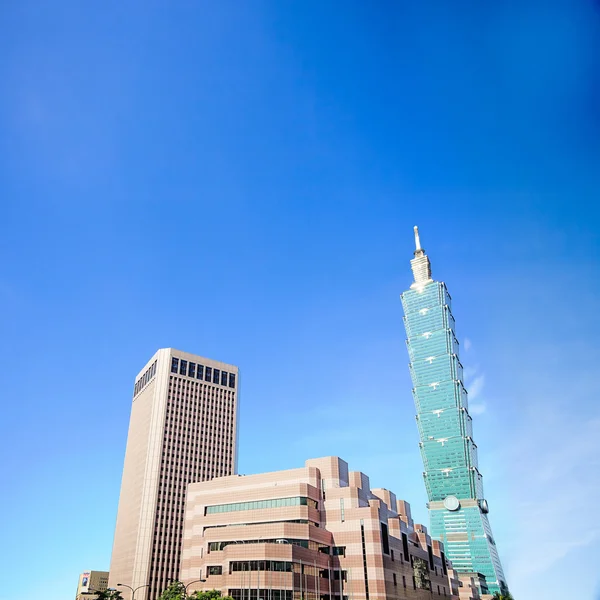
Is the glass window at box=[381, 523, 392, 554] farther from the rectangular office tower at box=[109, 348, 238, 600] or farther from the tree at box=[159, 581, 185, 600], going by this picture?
the rectangular office tower at box=[109, 348, 238, 600]

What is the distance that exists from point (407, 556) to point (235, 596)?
1814 inches

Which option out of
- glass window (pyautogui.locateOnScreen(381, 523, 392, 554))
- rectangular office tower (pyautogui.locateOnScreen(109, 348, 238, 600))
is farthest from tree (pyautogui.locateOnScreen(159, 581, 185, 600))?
rectangular office tower (pyautogui.locateOnScreen(109, 348, 238, 600))

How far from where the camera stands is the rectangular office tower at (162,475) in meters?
168

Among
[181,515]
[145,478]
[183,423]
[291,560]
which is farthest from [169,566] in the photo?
[291,560]

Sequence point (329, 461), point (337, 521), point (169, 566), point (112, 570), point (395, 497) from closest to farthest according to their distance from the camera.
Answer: point (337, 521) < point (329, 461) < point (395, 497) < point (169, 566) < point (112, 570)

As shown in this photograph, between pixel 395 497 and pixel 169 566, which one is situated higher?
pixel 395 497

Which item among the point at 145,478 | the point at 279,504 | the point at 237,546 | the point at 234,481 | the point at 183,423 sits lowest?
the point at 237,546

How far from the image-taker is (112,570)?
187m

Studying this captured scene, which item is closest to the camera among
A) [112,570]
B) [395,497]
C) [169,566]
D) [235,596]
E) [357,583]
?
[235,596]

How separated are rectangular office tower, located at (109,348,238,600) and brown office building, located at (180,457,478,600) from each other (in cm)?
4892

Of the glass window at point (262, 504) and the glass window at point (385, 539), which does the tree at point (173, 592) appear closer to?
the glass window at point (262, 504)

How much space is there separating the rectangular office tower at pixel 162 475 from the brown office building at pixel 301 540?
48.9m

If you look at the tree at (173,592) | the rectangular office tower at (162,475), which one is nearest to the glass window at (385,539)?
the tree at (173,592)

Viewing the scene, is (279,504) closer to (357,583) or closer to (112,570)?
(357,583)
